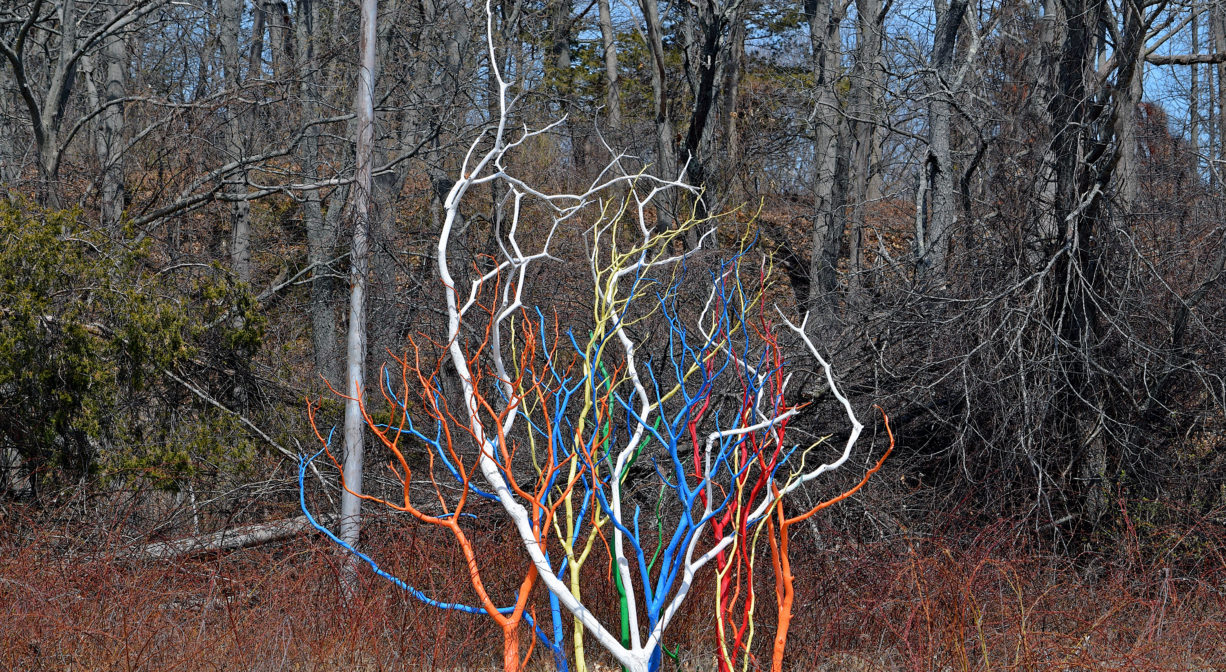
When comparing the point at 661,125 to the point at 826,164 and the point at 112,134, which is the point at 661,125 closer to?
the point at 826,164

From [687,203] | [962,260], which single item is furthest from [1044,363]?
[687,203]

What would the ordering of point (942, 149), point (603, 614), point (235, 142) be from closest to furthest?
point (603, 614), point (942, 149), point (235, 142)

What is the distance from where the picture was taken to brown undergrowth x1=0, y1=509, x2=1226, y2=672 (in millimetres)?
4641

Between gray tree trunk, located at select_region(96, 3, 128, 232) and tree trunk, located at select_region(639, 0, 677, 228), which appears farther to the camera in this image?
tree trunk, located at select_region(639, 0, 677, 228)

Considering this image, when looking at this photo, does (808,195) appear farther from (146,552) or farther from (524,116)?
(146,552)

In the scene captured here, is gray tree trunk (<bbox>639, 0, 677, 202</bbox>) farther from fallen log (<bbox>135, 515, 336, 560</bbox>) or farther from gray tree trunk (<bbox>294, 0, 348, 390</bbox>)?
fallen log (<bbox>135, 515, 336, 560</bbox>)

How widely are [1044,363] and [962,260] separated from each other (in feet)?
3.53

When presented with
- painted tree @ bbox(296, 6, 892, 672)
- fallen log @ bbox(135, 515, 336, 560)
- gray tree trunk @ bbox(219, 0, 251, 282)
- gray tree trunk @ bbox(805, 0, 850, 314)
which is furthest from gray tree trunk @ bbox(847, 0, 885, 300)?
gray tree trunk @ bbox(219, 0, 251, 282)

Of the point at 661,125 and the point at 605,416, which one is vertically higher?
the point at 661,125

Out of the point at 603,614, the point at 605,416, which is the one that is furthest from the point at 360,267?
the point at 603,614

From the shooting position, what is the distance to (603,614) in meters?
5.82

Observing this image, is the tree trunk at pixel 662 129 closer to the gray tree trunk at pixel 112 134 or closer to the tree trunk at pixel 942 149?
the tree trunk at pixel 942 149

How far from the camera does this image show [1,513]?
6.98m

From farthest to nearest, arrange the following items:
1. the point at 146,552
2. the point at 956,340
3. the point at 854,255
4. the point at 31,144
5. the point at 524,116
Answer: the point at 854,255
the point at 524,116
the point at 31,144
the point at 956,340
the point at 146,552
